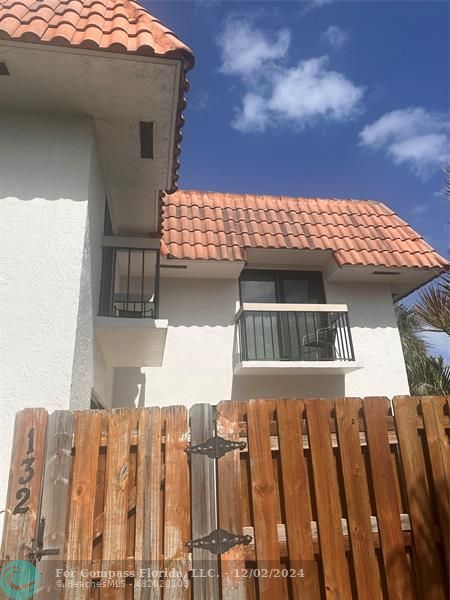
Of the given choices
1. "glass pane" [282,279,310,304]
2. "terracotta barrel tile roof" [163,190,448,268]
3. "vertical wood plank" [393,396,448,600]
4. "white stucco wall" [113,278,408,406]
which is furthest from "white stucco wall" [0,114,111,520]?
"glass pane" [282,279,310,304]

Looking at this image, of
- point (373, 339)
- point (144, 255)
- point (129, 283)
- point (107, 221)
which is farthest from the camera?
point (373, 339)

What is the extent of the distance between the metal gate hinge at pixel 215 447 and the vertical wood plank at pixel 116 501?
1.39 ft

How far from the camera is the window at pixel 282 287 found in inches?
360

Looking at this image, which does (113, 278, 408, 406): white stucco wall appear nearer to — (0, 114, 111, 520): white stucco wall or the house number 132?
(0, 114, 111, 520): white stucco wall

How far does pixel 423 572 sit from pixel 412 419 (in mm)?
925

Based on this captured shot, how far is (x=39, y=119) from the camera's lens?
4137 millimetres

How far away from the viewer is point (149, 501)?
2.38 m

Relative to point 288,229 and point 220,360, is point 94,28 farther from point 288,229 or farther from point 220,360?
point 288,229

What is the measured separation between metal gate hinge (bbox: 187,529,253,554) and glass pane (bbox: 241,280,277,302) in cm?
682

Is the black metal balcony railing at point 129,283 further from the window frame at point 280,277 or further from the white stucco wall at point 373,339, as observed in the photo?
the white stucco wall at point 373,339

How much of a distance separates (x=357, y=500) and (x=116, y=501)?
1547 millimetres

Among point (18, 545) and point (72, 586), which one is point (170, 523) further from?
point (18, 545)

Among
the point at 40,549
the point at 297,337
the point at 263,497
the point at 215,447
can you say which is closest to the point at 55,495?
the point at 40,549

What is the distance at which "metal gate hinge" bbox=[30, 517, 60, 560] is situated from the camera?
2.26 metres
